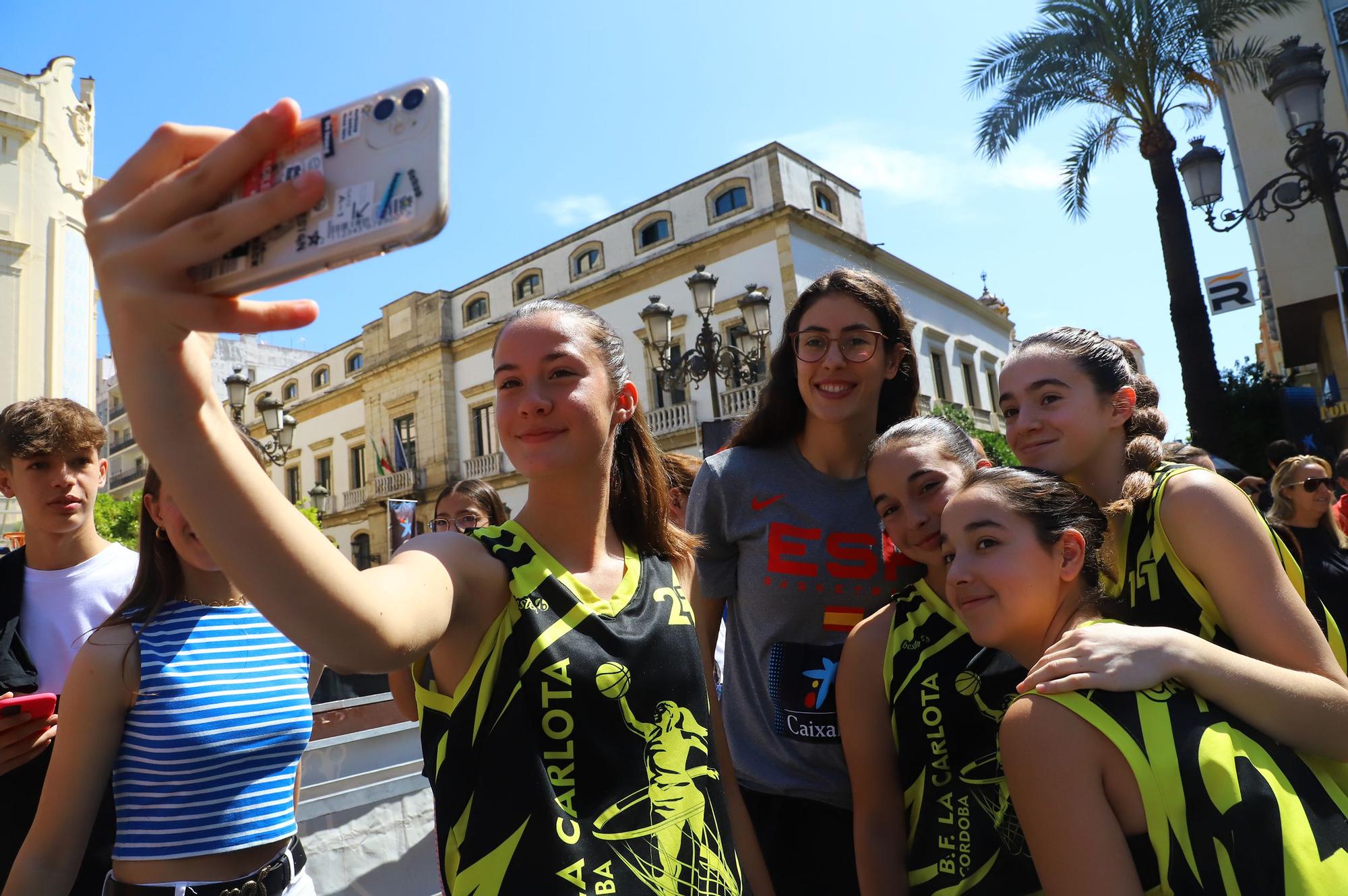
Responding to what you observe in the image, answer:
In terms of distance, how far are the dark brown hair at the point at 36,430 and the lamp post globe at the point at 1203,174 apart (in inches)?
364

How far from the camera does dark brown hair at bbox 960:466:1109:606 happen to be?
1668mm

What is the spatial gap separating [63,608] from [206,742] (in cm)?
101

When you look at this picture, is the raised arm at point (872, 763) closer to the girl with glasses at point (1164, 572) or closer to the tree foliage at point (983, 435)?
the girl with glasses at point (1164, 572)

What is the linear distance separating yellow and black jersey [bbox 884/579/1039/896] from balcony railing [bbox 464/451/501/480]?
23.8m

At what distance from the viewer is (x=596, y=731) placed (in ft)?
4.52

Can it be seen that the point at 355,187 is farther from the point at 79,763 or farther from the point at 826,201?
the point at 826,201

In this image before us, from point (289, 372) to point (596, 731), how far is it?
121ft

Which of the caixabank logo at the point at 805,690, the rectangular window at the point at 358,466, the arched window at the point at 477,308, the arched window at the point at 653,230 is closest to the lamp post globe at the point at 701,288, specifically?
the caixabank logo at the point at 805,690

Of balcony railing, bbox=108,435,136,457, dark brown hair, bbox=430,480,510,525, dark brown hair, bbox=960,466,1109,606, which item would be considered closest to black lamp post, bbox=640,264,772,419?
dark brown hair, bbox=430,480,510,525

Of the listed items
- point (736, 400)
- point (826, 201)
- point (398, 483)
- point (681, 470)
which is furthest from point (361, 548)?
point (681, 470)

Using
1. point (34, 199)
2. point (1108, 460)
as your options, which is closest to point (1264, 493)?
point (1108, 460)

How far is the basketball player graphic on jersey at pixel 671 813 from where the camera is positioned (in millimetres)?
1370

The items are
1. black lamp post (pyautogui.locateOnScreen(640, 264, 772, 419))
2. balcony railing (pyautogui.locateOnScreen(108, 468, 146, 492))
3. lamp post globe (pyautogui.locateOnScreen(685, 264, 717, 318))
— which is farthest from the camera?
balcony railing (pyautogui.locateOnScreen(108, 468, 146, 492))

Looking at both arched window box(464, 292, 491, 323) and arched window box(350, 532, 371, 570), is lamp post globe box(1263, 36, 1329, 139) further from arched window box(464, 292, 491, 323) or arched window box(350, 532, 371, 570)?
arched window box(350, 532, 371, 570)
